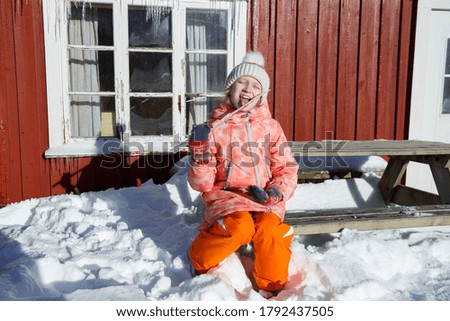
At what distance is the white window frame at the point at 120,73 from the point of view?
3.67 meters

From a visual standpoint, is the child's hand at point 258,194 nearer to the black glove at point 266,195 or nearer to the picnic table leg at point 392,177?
the black glove at point 266,195

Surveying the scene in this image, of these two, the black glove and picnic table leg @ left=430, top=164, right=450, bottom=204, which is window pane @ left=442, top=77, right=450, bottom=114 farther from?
the black glove

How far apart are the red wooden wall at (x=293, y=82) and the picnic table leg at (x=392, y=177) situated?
685 millimetres

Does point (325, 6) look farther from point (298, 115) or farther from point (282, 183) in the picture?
point (282, 183)

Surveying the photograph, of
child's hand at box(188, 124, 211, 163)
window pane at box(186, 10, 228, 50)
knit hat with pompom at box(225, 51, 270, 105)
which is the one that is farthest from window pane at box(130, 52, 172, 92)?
child's hand at box(188, 124, 211, 163)

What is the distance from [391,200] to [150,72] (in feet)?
8.67

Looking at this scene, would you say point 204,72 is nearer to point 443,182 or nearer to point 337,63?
point 337,63

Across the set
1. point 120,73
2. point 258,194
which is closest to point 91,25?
point 120,73

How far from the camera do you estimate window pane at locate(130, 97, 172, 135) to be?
398 cm

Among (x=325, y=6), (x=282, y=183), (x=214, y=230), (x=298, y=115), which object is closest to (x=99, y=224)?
(x=214, y=230)

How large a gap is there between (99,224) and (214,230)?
1207 mm

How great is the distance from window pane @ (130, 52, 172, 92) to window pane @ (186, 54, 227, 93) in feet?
0.68

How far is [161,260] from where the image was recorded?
238cm

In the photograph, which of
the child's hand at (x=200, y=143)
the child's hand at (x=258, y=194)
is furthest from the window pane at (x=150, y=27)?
the child's hand at (x=258, y=194)
